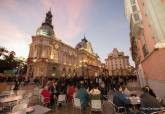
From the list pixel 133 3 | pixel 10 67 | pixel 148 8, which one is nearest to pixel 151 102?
pixel 148 8

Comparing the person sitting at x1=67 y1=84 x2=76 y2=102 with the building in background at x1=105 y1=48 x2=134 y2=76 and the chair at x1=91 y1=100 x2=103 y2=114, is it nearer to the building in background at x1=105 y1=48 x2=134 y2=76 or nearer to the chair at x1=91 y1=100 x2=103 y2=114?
the chair at x1=91 y1=100 x2=103 y2=114

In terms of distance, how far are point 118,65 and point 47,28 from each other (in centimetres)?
6713

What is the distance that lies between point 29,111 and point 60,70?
50443mm

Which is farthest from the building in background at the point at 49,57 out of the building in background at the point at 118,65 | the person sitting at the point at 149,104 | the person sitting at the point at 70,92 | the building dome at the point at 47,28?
the person sitting at the point at 149,104

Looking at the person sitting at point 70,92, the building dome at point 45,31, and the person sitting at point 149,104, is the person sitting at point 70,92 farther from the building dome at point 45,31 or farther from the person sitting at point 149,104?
the building dome at point 45,31

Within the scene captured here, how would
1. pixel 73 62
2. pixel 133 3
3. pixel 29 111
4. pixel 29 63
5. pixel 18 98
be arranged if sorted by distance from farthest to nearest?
pixel 73 62
pixel 29 63
pixel 133 3
pixel 18 98
pixel 29 111

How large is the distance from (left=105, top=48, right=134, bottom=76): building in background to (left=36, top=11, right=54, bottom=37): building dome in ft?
205

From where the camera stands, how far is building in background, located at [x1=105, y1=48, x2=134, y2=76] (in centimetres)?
10044

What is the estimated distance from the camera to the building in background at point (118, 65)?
330ft

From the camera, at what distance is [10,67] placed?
101ft

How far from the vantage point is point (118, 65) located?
104m

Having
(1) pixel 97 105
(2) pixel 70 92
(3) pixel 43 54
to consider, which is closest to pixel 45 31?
(3) pixel 43 54

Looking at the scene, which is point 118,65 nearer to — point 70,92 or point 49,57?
point 49,57

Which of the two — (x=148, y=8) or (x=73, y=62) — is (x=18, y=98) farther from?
(x=73, y=62)
